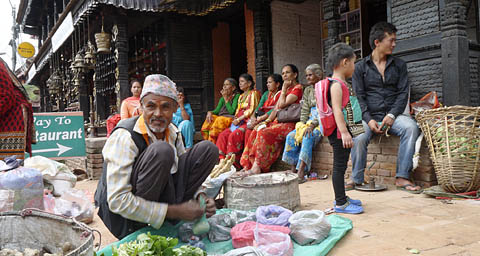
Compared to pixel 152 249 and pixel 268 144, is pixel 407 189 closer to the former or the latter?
pixel 268 144

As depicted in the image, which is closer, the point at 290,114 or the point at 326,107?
the point at 326,107

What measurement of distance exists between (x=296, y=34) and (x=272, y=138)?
366 centimetres

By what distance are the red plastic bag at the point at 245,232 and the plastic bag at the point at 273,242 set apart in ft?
0.31

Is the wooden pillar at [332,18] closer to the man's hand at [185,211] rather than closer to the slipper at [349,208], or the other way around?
the slipper at [349,208]

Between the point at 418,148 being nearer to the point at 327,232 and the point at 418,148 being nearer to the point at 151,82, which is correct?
the point at 327,232

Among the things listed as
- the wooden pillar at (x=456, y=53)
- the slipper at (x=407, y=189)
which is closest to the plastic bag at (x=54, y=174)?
the slipper at (x=407, y=189)

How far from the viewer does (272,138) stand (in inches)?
194

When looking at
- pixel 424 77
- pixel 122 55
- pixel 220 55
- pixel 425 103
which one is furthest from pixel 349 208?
pixel 220 55

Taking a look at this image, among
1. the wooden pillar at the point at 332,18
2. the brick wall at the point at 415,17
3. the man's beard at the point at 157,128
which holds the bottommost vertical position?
the man's beard at the point at 157,128

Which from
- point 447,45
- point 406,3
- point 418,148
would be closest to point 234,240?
point 418,148

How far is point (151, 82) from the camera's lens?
7.32ft

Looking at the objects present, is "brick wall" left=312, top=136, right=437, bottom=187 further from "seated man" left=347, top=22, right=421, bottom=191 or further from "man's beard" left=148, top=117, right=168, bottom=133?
"man's beard" left=148, top=117, right=168, bottom=133

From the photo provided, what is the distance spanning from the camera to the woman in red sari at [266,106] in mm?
5492

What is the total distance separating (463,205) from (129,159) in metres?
2.76
